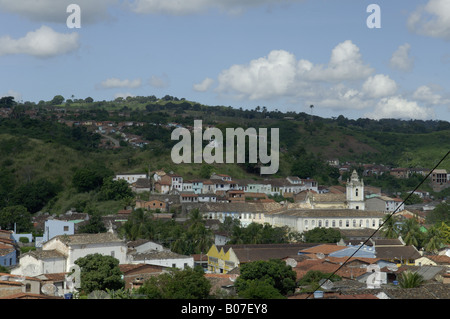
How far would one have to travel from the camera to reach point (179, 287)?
63.8ft

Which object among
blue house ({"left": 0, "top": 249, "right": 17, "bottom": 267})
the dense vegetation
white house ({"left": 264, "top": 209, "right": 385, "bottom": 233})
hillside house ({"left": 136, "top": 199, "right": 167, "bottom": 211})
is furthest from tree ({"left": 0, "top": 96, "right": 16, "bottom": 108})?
blue house ({"left": 0, "top": 249, "right": 17, "bottom": 267})

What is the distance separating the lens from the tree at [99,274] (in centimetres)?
2202

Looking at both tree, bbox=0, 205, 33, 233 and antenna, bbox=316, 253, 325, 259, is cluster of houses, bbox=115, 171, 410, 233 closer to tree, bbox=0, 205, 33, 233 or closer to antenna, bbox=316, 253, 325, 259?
tree, bbox=0, 205, 33, 233

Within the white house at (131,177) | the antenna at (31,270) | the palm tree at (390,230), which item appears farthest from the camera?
the white house at (131,177)

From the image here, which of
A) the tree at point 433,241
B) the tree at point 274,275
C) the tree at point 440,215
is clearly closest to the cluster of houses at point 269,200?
the tree at point 440,215

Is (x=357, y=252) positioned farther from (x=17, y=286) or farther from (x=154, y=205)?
(x=154, y=205)

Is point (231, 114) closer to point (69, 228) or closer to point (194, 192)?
point (194, 192)

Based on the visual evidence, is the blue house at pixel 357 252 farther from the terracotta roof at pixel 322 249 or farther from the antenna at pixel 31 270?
the antenna at pixel 31 270

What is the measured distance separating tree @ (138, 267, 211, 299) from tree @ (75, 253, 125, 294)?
7.01ft

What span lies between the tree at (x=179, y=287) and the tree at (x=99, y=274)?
7.01ft

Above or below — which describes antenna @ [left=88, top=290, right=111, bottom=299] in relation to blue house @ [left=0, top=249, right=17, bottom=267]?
above

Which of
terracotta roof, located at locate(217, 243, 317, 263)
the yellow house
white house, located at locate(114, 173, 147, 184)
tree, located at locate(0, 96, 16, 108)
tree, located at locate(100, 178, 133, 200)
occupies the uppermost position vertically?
tree, located at locate(0, 96, 16, 108)

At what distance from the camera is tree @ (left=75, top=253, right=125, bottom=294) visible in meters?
22.0
